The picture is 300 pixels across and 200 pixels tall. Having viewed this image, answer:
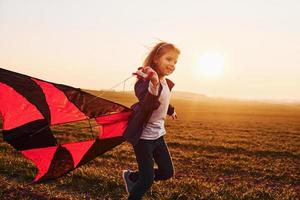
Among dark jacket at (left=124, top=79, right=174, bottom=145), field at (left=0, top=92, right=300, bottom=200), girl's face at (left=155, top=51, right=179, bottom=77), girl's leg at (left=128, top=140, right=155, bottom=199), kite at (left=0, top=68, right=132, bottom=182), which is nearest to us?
dark jacket at (left=124, top=79, right=174, bottom=145)

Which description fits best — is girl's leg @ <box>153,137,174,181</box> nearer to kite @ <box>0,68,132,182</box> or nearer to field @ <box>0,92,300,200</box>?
kite @ <box>0,68,132,182</box>

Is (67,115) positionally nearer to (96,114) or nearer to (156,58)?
(96,114)

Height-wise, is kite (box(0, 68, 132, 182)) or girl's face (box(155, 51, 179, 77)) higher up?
girl's face (box(155, 51, 179, 77))

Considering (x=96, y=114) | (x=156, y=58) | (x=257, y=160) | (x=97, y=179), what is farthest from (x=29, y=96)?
(x=257, y=160)

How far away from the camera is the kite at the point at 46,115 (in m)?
6.25

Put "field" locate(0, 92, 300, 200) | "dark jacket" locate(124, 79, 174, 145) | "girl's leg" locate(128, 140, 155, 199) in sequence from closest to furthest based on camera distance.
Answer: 1. "dark jacket" locate(124, 79, 174, 145)
2. "girl's leg" locate(128, 140, 155, 199)
3. "field" locate(0, 92, 300, 200)

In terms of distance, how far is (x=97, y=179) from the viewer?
27.8 ft

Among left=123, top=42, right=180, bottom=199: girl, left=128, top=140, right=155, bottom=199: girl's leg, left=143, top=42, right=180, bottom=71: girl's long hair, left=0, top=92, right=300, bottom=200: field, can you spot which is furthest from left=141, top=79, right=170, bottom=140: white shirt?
left=0, top=92, right=300, bottom=200: field

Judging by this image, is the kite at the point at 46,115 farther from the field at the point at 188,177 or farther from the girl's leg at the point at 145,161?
the field at the point at 188,177

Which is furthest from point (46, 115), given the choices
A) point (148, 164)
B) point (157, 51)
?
point (157, 51)

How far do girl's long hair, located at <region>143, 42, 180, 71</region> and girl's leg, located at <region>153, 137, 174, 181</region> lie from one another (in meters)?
1.15

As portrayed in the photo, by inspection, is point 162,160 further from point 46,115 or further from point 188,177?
point 188,177

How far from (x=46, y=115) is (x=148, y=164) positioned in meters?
1.96

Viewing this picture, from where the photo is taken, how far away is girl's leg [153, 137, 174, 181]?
579cm
